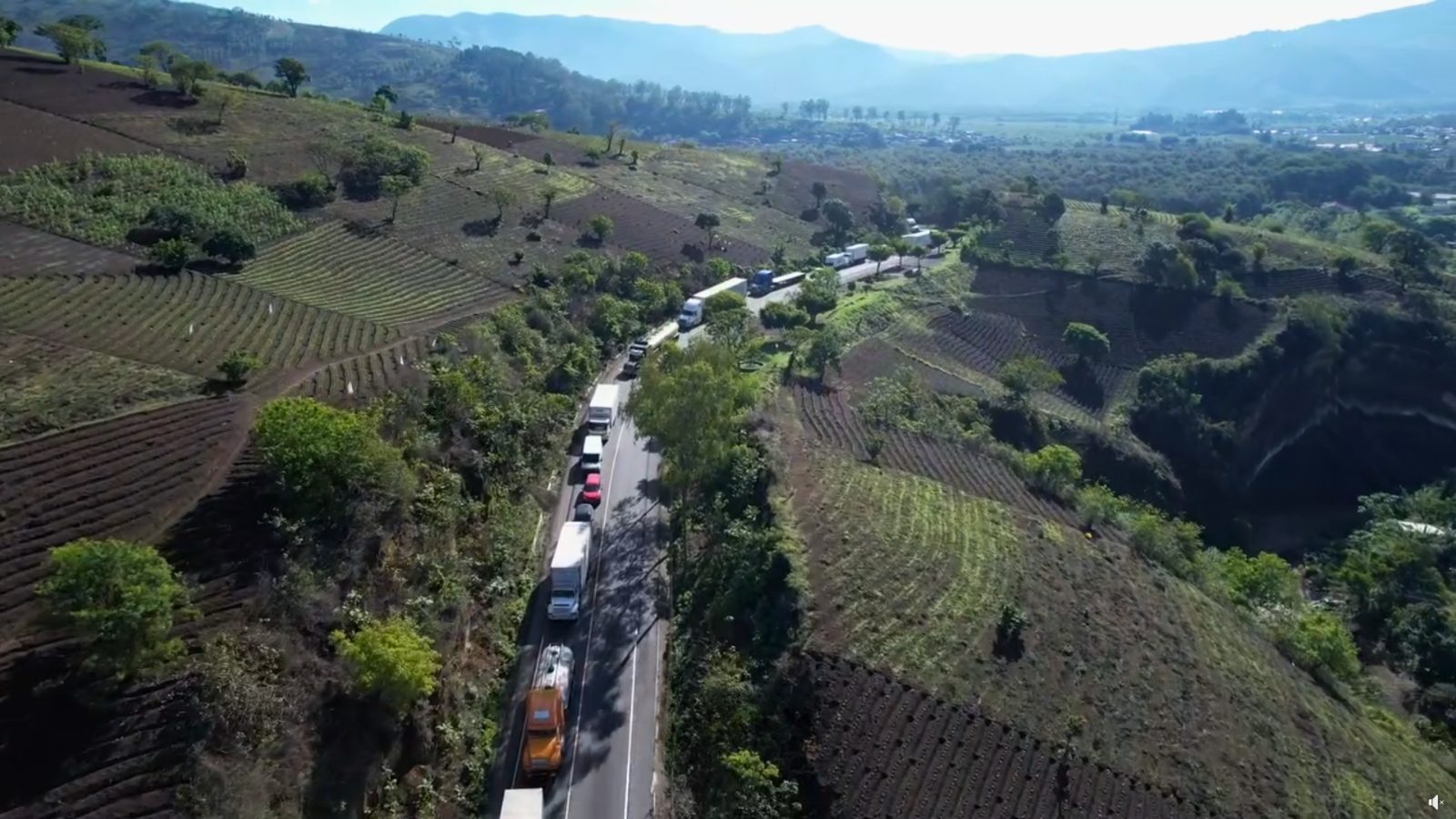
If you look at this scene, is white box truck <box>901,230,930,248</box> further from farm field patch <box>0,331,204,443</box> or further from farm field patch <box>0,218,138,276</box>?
farm field patch <box>0,331,204,443</box>

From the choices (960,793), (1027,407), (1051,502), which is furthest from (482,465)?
(1027,407)

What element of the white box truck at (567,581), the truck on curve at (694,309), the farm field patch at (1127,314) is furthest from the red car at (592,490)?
the farm field patch at (1127,314)

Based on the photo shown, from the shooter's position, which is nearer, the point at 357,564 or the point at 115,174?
the point at 357,564

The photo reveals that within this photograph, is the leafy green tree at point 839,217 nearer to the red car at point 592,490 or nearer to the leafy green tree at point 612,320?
the leafy green tree at point 612,320

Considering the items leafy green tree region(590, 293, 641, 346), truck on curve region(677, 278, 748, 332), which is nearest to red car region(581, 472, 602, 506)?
leafy green tree region(590, 293, 641, 346)

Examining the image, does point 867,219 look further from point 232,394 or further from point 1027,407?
point 232,394
